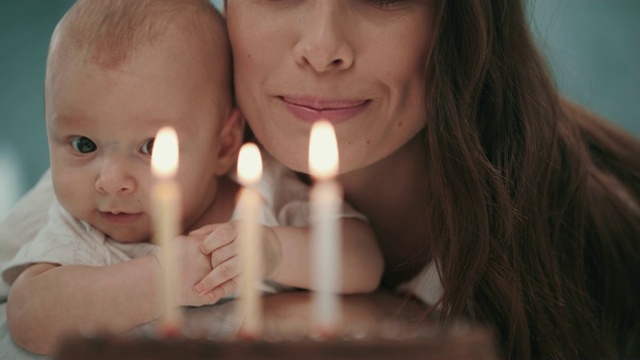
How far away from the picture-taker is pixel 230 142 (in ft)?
4.96

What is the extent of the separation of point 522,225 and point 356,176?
1.06ft

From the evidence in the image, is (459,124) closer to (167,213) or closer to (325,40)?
(325,40)

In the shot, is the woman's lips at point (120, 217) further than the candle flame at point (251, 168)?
Yes

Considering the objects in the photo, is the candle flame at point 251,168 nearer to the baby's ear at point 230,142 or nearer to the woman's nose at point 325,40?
the woman's nose at point 325,40

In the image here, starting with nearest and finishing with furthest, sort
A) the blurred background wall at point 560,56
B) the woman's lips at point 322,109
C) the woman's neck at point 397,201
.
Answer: the woman's lips at point 322,109, the woman's neck at point 397,201, the blurred background wall at point 560,56

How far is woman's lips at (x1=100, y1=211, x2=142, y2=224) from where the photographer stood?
1.40 meters

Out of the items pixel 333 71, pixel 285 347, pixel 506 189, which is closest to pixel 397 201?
pixel 506 189

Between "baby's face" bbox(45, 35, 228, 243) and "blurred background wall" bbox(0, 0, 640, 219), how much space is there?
0.53m

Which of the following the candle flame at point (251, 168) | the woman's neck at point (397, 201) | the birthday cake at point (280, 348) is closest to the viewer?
the birthday cake at point (280, 348)

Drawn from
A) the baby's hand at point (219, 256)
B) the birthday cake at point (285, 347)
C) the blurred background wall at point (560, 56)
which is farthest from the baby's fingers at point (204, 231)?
the blurred background wall at point (560, 56)

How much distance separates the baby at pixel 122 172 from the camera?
4.32 feet

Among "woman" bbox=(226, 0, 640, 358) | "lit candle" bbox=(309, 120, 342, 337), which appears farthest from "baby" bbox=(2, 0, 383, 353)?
Result: "lit candle" bbox=(309, 120, 342, 337)

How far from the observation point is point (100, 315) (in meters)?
1.32

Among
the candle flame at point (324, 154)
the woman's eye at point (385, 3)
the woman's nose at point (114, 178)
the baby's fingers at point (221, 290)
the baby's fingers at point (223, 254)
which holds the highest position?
the woman's eye at point (385, 3)
